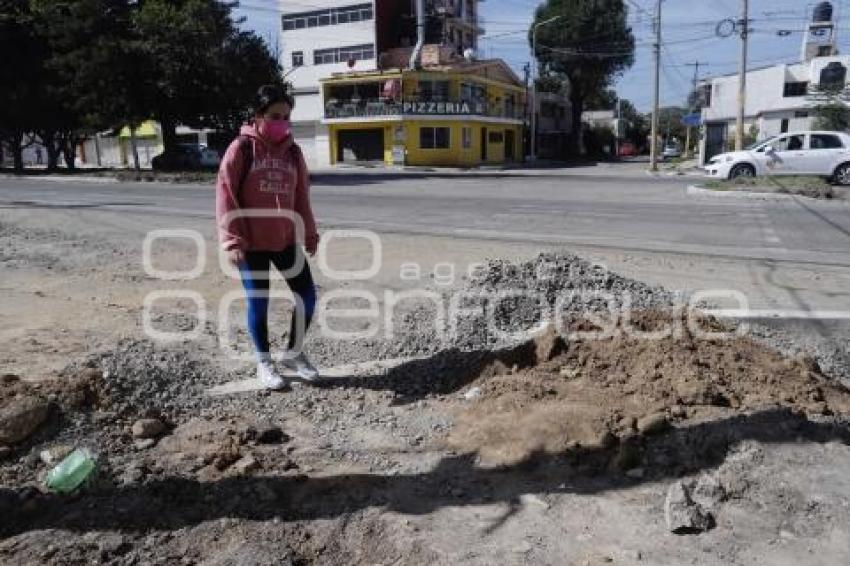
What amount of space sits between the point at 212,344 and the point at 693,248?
22.3 ft

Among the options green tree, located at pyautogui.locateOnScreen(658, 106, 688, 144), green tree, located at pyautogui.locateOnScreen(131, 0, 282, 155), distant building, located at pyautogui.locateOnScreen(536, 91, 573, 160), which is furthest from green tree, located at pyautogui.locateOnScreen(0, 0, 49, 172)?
green tree, located at pyautogui.locateOnScreen(658, 106, 688, 144)

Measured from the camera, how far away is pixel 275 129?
4.04 metres

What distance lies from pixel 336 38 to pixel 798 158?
4102cm

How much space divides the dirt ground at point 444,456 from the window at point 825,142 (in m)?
18.3

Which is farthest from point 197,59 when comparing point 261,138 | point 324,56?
point 324,56

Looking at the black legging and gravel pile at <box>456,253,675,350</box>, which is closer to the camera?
the black legging

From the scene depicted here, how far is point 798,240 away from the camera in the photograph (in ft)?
A: 33.6

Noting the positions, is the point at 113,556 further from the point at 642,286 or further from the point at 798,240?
the point at 798,240

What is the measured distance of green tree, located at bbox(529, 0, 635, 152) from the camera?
184ft

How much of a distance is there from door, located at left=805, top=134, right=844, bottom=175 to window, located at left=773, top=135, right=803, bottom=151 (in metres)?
0.27

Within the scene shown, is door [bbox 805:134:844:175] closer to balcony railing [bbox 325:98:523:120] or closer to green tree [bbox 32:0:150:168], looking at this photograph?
green tree [bbox 32:0:150:168]

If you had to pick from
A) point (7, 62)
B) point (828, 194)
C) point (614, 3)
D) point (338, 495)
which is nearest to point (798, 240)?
point (828, 194)

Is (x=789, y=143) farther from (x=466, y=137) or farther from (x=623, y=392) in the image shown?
(x=466, y=137)

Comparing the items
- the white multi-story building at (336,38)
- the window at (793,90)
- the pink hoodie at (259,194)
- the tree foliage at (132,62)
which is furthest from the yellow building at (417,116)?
the pink hoodie at (259,194)
